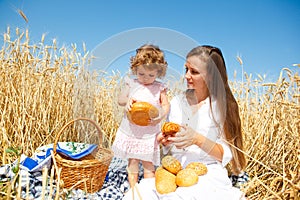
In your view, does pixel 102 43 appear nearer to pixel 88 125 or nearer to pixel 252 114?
pixel 88 125

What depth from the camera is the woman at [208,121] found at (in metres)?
1.63

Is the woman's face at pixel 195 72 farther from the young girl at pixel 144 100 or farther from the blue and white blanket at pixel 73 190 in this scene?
the blue and white blanket at pixel 73 190

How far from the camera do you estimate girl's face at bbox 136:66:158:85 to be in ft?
5.93

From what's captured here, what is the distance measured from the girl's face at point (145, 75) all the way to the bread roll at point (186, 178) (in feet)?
1.91

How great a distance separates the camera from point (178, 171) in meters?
1.66

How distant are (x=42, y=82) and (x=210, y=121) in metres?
1.52

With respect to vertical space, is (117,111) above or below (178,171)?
above

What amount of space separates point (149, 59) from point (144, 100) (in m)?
0.30

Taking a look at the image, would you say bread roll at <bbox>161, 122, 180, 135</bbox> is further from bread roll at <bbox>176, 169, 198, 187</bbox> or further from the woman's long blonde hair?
the woman's long blonde hair

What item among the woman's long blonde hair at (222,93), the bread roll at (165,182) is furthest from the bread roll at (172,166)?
the woman's long blonde hair at (222,93)

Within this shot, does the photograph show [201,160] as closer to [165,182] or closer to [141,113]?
[165,182]

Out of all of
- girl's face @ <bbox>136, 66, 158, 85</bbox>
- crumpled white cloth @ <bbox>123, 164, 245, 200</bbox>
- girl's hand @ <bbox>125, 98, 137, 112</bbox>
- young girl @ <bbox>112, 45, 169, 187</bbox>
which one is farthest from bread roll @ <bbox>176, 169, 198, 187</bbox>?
girl's face @ <bbox>136, 66, 158, 85</bbox>

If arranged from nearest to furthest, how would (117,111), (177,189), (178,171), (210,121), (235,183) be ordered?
1. (177,189)
2. (178,171)
3. (210,121)
4. (117,111)
5. (235,183)

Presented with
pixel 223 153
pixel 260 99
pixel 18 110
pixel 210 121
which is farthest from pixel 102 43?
pixel 260 99
